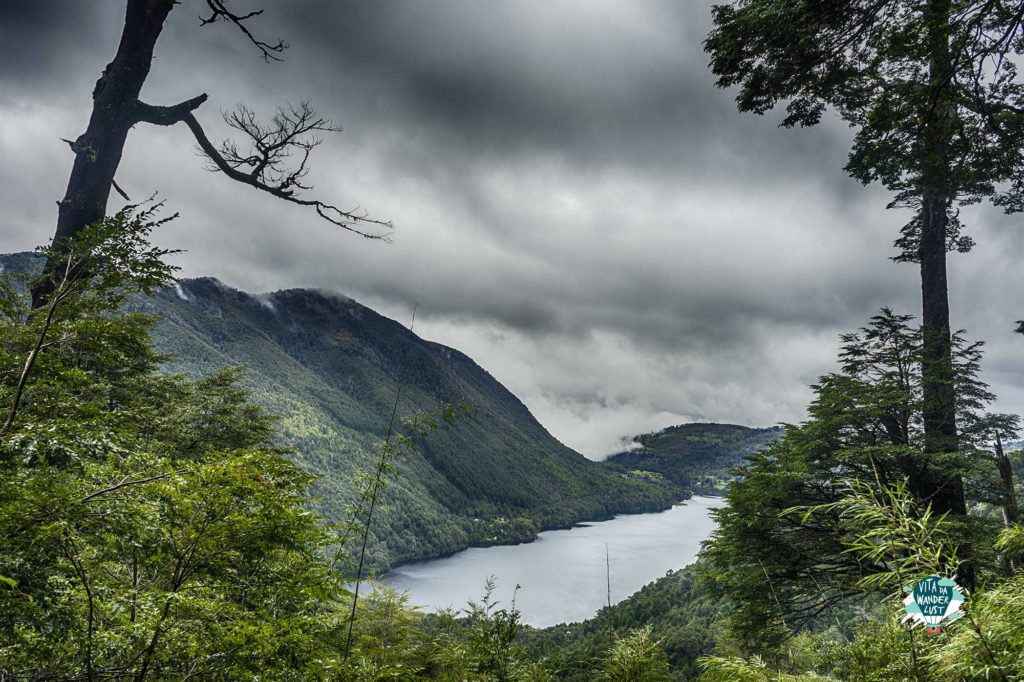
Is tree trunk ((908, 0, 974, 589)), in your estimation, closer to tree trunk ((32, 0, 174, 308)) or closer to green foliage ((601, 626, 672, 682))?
green foliage ((601, 626, 672, 682))

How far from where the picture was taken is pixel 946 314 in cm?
747

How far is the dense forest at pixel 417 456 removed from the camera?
193 cm

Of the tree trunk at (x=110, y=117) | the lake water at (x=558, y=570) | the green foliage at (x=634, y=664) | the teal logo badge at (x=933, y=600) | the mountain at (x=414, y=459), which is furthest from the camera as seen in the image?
the mountain at (x=414, y=459)

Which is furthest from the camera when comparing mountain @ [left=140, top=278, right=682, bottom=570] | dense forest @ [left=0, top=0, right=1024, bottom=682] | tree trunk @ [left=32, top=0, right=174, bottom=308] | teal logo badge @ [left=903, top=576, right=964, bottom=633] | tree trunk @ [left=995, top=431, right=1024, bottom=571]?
mountain @ [left=140, top=278, right=682, bottom=570]

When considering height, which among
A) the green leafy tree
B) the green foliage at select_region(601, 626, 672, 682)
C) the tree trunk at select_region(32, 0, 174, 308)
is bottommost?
the green foliage at select_region(601, 626, 672, 682)

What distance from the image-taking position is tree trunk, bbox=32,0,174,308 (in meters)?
4.29

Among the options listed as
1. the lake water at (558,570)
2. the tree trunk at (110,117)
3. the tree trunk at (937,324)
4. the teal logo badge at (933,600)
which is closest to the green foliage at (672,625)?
the lake water at (558,570)

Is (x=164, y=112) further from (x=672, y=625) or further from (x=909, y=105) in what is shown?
(x=672, y=625)

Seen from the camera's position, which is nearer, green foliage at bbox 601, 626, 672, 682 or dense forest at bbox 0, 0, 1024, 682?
dense forest at bbox 0, 0, 1024, 682

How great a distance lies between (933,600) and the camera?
1049 millimetres

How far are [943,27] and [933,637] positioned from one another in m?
5.14

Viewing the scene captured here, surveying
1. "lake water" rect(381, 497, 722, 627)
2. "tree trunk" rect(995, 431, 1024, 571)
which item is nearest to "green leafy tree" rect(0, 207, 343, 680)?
"tree trunk" rect(995, 431, 1024, 571)

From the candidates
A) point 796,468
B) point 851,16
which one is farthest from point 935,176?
point 796,468

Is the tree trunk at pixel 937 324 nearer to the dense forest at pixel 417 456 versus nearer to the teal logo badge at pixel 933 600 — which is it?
the dense forest at pixel 417 456
